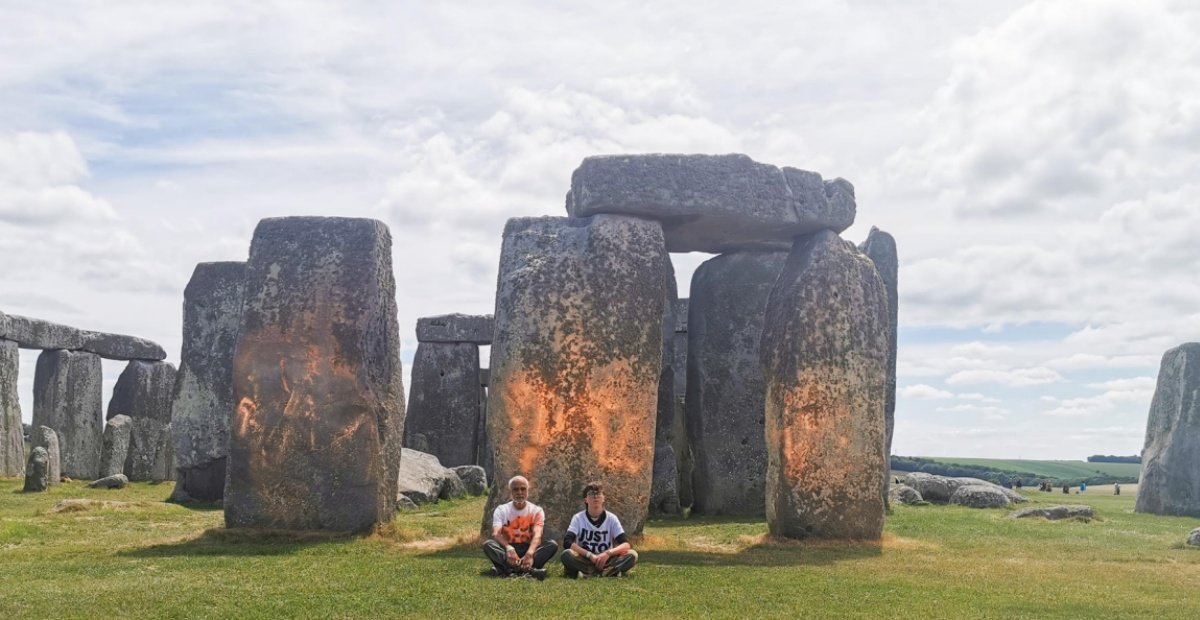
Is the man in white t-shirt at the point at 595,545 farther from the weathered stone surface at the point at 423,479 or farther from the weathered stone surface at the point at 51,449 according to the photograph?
the weathered stone surface at the point at 51,449

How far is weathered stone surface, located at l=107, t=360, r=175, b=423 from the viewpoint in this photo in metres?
26.9

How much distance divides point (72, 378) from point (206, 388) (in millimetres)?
9909

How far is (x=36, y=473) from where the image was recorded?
67.1 feet

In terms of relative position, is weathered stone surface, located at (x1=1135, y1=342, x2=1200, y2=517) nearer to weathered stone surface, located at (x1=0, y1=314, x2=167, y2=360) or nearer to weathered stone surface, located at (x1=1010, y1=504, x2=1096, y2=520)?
weathered stone surface, located at (x1=1010, y1=504, x2=1096, y2=520)

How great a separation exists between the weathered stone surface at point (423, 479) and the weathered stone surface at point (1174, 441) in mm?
11826

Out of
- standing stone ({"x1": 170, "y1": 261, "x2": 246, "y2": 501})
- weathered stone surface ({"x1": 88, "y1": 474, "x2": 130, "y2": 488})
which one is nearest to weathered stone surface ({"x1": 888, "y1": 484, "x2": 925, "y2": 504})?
standing stone ({"x1": 170, "y1": 261, "x2": 246, "y2": 501})

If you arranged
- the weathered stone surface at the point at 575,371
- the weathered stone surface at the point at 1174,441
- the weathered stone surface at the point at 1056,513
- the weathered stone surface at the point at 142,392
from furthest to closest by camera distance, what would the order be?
the weathered stone surface at the point at 142,392, the weathered stone surface at the point at 1174,441, the weathered stone surface at the point at 1056,513, the weathered stone surface at the point at 575,371

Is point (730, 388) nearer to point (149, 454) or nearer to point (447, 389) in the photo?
point (447, 389)

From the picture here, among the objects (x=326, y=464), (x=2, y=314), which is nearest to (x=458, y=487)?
(x=326, y=464)

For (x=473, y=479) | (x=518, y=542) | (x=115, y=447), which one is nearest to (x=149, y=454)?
(x=115, y=447)

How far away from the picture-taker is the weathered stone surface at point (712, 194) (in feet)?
41.9

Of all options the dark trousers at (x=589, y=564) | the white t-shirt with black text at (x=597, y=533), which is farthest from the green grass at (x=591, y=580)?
the white t-shirt with black text at (x=597, y=533)

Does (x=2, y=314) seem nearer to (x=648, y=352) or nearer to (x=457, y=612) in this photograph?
(x=648, y=352)

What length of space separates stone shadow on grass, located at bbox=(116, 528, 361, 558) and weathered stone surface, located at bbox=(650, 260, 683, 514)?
6096 mm
